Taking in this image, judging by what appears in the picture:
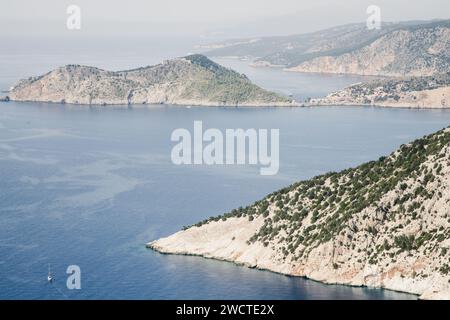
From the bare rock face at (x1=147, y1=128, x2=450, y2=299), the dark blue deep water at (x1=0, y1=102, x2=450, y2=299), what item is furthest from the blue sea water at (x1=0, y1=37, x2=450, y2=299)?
the bare rock face at (x1=147, y1=128, x2=450, y2=299)

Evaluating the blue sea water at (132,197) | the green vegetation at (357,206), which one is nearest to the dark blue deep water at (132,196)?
the blue sea water at (132,197)

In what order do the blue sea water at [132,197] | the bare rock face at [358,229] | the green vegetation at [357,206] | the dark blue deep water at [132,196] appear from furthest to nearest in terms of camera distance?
the green vegetation at [357,206], the dark blue deep water at [132,196], the blue sea water at [132,197], the bare rock face at [358,229]

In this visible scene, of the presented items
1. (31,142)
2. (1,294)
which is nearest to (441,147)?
(1,294)

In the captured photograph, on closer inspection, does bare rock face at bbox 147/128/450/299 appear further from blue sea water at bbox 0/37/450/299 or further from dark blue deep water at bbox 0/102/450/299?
dark blue deep water at bbox 0/102/450/299

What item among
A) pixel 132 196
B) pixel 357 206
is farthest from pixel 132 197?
pixel 357 206

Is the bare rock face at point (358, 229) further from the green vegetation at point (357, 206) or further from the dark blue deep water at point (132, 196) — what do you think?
the dark blue deep water at point (132, 196)

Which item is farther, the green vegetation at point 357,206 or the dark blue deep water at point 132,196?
the green vegetation at point 357,206

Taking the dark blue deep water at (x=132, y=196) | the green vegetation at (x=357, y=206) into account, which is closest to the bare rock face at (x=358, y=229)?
the green vegetation at (x=357, y=206)

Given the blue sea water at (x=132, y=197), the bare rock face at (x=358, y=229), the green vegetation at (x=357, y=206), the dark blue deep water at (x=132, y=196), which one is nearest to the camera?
the bare rock face at (x=358, y=229)
